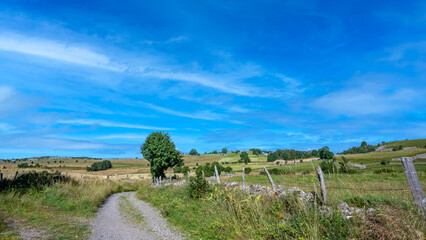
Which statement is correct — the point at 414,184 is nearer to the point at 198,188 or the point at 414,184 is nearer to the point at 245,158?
the point at 198,188

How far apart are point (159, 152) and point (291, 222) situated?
37.3 meters

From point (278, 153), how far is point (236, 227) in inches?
107

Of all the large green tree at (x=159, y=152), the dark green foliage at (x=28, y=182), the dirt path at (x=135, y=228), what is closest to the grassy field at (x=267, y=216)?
the dirt path at (x=135, y=228)

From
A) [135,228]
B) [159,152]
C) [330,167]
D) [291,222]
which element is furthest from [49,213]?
[159,152]

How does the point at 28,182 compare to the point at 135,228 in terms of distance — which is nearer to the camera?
the point at 135,228

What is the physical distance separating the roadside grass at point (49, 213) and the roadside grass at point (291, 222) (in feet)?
13.5

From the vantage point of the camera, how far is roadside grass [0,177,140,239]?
7.73m

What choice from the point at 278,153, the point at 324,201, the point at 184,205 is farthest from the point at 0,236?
the point at 324,201

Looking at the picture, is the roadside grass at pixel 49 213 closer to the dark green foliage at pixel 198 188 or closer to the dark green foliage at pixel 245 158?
the dark green foliage at pixel 198 188

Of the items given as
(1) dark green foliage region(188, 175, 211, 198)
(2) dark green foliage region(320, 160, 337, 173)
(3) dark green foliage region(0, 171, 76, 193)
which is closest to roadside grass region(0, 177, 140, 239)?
(3) dark green foliage region(0, 171, 76, 193)

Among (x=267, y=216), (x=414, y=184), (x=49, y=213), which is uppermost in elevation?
(x=414, y=184)

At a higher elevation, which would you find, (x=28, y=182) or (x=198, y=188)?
(x=28, y=182)

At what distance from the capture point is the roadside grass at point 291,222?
3.91 metres

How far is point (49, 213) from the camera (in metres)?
10.1
